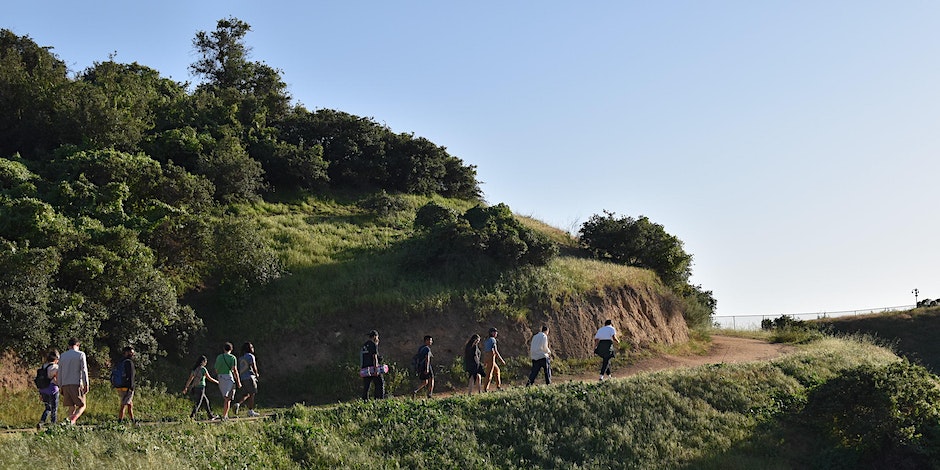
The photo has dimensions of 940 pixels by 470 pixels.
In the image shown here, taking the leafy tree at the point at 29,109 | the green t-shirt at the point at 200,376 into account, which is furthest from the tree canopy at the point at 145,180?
the green t-shirt at the point at 200,376

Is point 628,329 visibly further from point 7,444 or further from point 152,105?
point 152,105

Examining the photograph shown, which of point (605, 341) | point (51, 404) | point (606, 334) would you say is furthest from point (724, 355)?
point (51, 404)

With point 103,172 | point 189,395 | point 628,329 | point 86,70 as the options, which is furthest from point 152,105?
point 628,329

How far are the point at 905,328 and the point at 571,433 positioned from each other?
36491 mm

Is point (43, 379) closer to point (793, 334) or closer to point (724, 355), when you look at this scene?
point (724, 355)

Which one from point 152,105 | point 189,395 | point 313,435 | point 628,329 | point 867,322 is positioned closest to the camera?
point 313,435

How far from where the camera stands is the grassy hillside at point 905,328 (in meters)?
40.9

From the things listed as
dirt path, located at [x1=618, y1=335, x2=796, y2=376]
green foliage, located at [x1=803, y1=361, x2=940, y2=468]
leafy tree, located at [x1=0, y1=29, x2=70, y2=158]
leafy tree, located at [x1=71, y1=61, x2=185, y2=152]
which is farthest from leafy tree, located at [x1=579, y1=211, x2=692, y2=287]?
leafy tree, located at [x1=0, y1=29, x2=70, y2=158]

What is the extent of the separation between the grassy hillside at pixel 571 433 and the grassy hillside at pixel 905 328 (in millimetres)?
24667

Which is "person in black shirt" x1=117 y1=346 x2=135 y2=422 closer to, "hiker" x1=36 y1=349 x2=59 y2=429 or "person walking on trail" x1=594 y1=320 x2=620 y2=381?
"hiker" x1=36 y1=349 x2=59 y2=429

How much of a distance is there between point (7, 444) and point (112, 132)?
18878mm

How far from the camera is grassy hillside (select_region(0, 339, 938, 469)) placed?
40.7 feet

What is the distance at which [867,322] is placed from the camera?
46.2 m

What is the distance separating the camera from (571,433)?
15.8m
